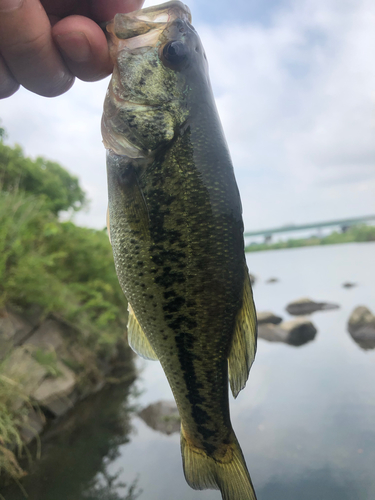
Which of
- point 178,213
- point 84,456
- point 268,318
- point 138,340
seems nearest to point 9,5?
point 178,213

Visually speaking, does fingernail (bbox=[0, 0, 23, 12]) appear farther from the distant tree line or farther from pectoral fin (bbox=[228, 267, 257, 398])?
the distant tree line

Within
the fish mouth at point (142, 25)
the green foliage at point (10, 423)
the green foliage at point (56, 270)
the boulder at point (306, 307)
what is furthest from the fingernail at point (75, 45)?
the boulder at point (306, 307)

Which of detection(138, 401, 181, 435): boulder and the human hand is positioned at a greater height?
the human hand

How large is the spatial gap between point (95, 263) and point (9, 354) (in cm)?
418

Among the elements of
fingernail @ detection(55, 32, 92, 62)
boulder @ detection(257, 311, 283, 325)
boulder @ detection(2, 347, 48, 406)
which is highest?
boulder @ detection(257, 311, 283, 325)

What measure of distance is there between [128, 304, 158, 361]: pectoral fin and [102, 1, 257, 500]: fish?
0.06 meters

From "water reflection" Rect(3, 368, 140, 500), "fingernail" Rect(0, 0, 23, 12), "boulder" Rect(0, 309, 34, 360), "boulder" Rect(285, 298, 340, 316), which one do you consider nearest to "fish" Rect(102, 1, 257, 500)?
"fingernail" Rect(0, 0, 23, 12)

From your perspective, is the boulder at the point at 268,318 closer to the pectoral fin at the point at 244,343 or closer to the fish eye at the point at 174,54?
the pectoral fin at the point at 244,343

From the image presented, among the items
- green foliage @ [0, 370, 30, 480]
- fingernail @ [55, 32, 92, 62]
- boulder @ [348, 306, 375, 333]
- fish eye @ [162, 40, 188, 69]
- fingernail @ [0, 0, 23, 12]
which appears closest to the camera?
fingernail @ [0, 0, 23, 12]

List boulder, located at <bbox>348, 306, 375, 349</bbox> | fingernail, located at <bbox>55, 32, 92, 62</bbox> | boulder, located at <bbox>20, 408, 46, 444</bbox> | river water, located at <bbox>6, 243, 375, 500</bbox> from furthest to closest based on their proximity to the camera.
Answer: boulder, located at <bbox>348, 306, 375, 349</bbox>
river water, located at <bbox>6, 243, 375, 500</bbox>
boulder, located at <bbox>20, 408, 46, 444</bbox>
fingernail, located at <bbox>55, 32, 92, 62</bbox>

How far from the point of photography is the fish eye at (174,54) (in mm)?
1514

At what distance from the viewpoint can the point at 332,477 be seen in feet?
20.6

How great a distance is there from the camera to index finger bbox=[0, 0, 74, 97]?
1.21 meters

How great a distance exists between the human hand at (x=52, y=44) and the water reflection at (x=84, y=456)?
575 cm
